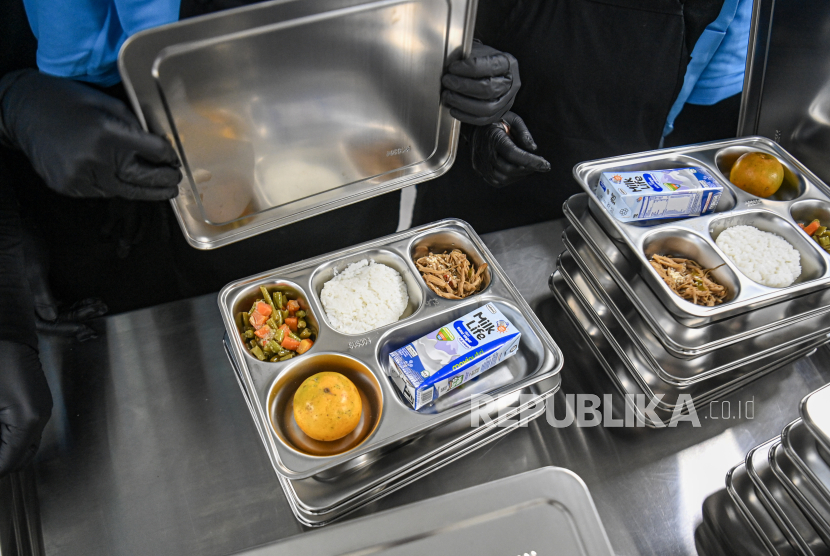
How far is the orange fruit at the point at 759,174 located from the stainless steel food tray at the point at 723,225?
0.04m

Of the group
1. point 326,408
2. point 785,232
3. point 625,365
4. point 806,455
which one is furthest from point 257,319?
point 785,232

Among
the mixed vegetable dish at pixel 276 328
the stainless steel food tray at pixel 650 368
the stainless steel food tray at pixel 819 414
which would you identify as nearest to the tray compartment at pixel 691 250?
the stainless steel food tray at pixel 650 368

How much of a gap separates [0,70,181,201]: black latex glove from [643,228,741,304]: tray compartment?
3.15 ft

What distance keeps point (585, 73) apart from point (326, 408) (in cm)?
123

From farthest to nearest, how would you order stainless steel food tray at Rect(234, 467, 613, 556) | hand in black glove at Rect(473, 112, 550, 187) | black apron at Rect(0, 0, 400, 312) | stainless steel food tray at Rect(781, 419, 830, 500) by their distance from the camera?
hand in black glove at Rect(473, 112, 550, 187) → black apron at Rect(0, 0, 400, 312) → stainless steel food tray at Rect(781, 419, 830, 500) → stainless steel food tray at Rect(234, 467, 613, 556)

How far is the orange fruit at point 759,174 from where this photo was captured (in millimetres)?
1186

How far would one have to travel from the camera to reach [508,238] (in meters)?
1.43

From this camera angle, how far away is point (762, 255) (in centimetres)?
Result: 106

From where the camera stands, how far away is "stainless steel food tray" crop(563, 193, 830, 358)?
0.91m

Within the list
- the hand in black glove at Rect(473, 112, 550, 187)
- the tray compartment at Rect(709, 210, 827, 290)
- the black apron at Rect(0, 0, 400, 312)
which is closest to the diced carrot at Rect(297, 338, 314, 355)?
the black apron at Rect(0, 0, 400, 312)

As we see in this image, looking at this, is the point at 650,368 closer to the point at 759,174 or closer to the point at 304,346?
the point at 759,174

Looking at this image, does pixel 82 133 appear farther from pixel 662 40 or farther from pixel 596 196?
pixel 662 40

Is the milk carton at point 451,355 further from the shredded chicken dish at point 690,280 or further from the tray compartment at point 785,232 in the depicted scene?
the tray compartment at point 785,232

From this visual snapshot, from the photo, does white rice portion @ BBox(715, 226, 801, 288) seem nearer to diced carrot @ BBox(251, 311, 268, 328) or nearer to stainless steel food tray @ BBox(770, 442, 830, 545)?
stainless steel food tray @ BBox(770, 442, 830, 545)
